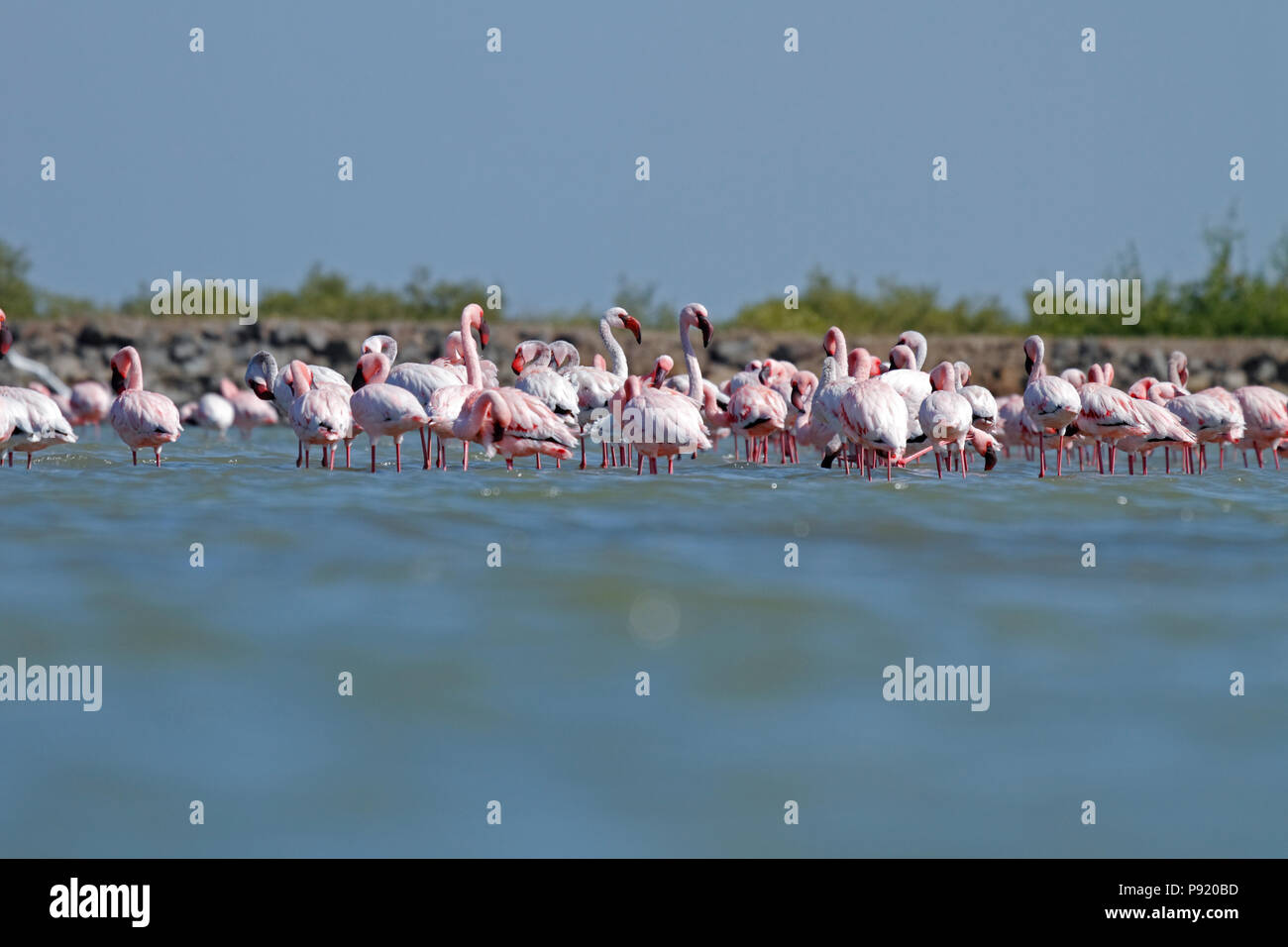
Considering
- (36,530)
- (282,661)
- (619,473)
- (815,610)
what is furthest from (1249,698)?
(619,473)

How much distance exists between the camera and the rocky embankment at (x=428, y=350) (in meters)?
26.0

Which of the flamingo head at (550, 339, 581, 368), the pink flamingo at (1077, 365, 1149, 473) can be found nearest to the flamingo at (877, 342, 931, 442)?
the pink flamingo at (1077, 365, 1149, 473)

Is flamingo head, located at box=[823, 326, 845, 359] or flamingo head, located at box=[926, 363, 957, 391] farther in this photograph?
flamingo head, located at box=[823, 326, 845, 359]

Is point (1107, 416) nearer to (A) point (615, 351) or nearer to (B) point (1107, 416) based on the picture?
(B) point (1107, 416)

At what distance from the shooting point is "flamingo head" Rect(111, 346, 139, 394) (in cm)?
1356

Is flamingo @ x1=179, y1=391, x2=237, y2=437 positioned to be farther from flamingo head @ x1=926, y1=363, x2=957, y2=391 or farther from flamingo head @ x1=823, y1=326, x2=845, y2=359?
flamingo head @ x1=926, y1=363, x2=957, y2=391

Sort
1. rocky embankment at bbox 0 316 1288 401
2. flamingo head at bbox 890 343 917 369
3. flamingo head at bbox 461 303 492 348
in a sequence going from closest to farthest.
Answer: flamingo head at bbox 461 303 492 348 → flamingo head at bbox 890 343 917 369 → rocky embankment at bbox 0 316 1288 401

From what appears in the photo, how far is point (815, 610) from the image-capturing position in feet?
A: 22.4

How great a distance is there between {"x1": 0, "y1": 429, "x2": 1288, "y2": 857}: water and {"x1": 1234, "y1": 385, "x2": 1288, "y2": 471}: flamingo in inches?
177

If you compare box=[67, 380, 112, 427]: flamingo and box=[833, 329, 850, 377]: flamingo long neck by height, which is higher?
box=[833, 329, 850, 377]: flamingo long neck

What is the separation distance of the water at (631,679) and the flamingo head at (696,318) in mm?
5058

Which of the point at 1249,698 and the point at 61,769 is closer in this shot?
the point at 61,769

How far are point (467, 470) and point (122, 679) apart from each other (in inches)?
269
